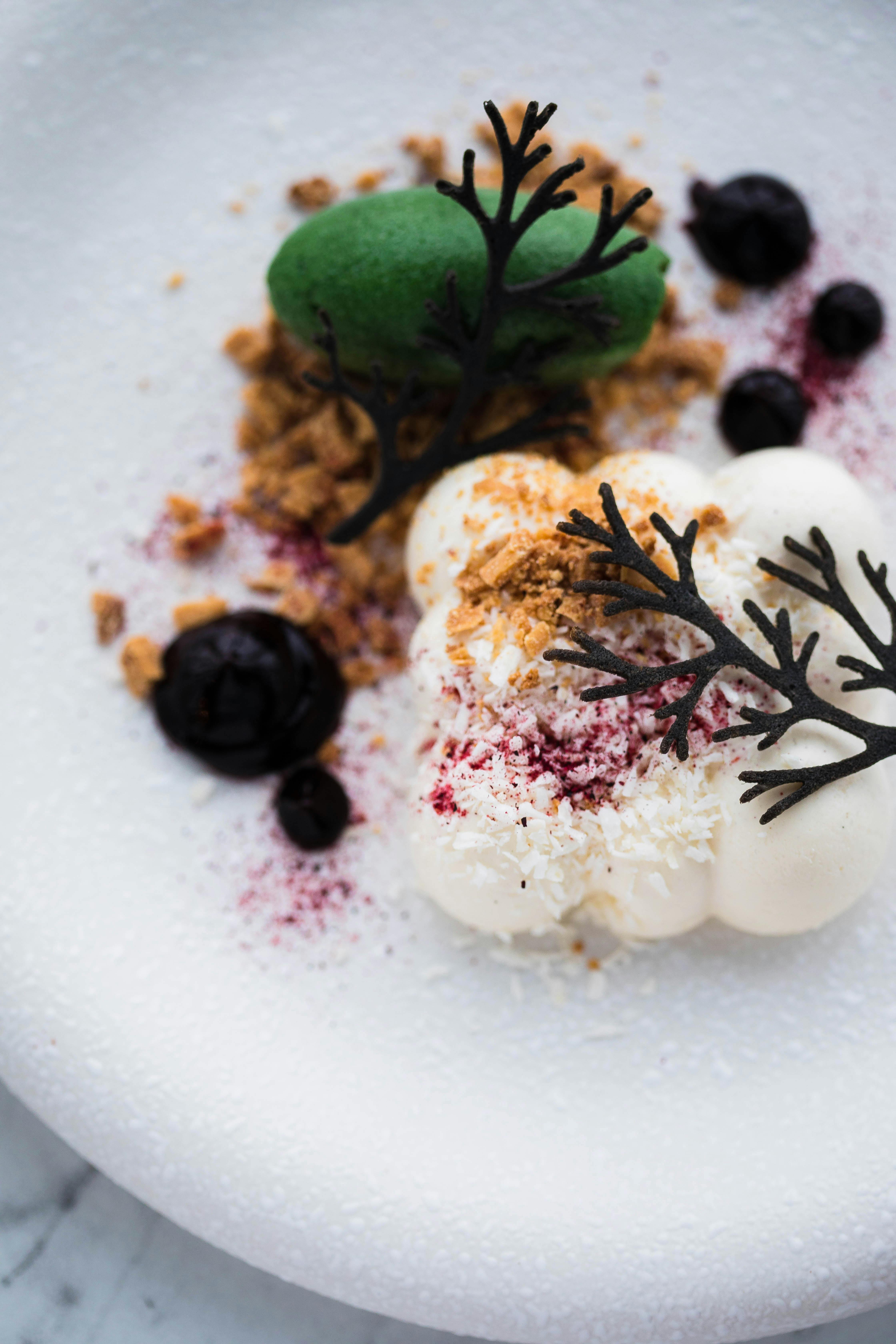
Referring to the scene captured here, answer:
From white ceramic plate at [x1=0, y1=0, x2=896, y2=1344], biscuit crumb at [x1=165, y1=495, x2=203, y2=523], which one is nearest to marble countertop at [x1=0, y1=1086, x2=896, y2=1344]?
white ceramic plate at [x1=0, y1=0, x2=896, y2=1344]

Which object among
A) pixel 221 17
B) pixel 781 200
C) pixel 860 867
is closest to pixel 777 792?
pixel 860 867

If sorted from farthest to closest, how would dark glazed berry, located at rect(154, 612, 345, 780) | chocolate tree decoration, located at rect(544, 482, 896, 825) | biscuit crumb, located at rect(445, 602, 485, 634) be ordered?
dark glazed berry, located at rect(154, 612, 345, 780) < biscuit crumb, located at rect(445, 602, 485, 634) < chocolate tree decoration, located at rect(544, 482, 896, 825)

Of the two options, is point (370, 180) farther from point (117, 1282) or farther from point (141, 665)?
point (117, 1282)

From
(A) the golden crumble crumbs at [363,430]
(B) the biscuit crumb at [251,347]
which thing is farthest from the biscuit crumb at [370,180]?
(B) the biscuit crumb at [251,347]

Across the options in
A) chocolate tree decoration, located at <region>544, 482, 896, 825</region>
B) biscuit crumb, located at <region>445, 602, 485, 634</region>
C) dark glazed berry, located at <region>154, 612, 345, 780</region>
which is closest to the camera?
chocolate tree decoration, located at <region>544, 482, 896, 825</region>

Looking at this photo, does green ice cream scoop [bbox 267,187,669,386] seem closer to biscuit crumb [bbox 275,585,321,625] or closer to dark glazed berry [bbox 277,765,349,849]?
biscuit crumb [bbox 275,585,321,625]

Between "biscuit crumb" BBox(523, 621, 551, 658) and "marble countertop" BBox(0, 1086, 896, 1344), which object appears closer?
"biscuit crumb" BBox(523, 621, 551, 658)

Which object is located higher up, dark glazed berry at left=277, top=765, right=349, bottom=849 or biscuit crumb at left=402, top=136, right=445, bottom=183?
biscuit crumb at left=402, top=136, right=445, bottom=183
